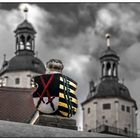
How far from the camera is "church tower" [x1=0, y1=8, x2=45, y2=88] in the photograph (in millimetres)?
68688

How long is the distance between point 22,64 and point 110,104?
1029 centimetres

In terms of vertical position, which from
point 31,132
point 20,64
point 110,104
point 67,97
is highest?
point 20,64

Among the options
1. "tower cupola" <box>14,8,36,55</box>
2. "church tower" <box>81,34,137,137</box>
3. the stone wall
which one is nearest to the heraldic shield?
the stone wall

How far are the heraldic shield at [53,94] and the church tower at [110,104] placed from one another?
60.4m

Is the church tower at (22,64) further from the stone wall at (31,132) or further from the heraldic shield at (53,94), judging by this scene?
the stone wall at (31,132)

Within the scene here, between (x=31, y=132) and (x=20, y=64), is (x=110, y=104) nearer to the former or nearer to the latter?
(x=20, y=64)

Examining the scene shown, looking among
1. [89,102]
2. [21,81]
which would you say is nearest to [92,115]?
[89,102]

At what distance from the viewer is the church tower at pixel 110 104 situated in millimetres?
74438

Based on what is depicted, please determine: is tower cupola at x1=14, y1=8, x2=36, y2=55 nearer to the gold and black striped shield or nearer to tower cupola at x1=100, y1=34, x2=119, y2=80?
tower cupola at x1=100, y1=34, x2=119, y2=80

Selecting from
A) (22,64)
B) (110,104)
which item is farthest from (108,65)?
(22,64)

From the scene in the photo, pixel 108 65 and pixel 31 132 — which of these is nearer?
pixel 31 132

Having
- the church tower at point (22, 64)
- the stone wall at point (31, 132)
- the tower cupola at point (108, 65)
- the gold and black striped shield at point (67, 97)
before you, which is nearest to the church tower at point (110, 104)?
the tower cupola at point (108, 65)

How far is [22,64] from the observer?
231ft

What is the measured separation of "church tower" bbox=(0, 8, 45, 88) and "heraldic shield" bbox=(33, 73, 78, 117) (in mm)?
54926
